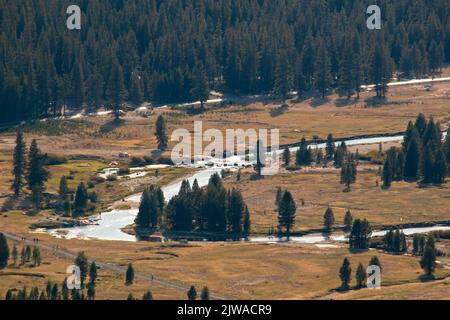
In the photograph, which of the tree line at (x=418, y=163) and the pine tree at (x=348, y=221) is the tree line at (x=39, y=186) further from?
the tree line at (x=418, y=163)

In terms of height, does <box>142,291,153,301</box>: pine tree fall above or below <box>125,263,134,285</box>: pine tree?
above

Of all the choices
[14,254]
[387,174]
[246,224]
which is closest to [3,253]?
[14,254]

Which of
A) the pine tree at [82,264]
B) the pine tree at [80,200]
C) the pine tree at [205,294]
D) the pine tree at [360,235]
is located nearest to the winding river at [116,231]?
the pine tree at [80,200]

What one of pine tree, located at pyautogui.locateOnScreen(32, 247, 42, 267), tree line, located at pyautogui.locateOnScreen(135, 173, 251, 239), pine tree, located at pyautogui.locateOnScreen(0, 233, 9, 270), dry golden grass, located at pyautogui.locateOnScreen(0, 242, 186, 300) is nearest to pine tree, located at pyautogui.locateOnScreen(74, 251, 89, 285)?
dry golden grass, located at pyautogui.locateOnScreen(0, 242, 186, 300)

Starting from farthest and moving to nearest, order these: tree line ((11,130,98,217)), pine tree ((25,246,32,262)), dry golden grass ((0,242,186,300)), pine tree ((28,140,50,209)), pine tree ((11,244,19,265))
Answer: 1. pine tree ((28,140,50,209))
2. tree line ((11,130,98,217))
3. pine tree ((25,246,32,262))
4. pine tree ((11,244,19,265))
5. dry golden grass ((0,242,186,300))

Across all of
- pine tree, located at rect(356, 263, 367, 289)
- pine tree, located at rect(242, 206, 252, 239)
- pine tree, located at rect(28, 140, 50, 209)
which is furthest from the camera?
pine tree, located at rect(28, 140, 50, 209)

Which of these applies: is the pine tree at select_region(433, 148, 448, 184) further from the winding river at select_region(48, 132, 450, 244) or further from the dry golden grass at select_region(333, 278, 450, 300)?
the dry golden grass at select_region(333, 278, 450, 300)

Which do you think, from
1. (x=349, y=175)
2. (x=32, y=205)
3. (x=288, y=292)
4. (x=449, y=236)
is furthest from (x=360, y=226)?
(x=32, y=205)

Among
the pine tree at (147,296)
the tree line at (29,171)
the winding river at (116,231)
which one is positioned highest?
the tree line at (29,171)

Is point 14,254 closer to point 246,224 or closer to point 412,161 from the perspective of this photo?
point 246,224
